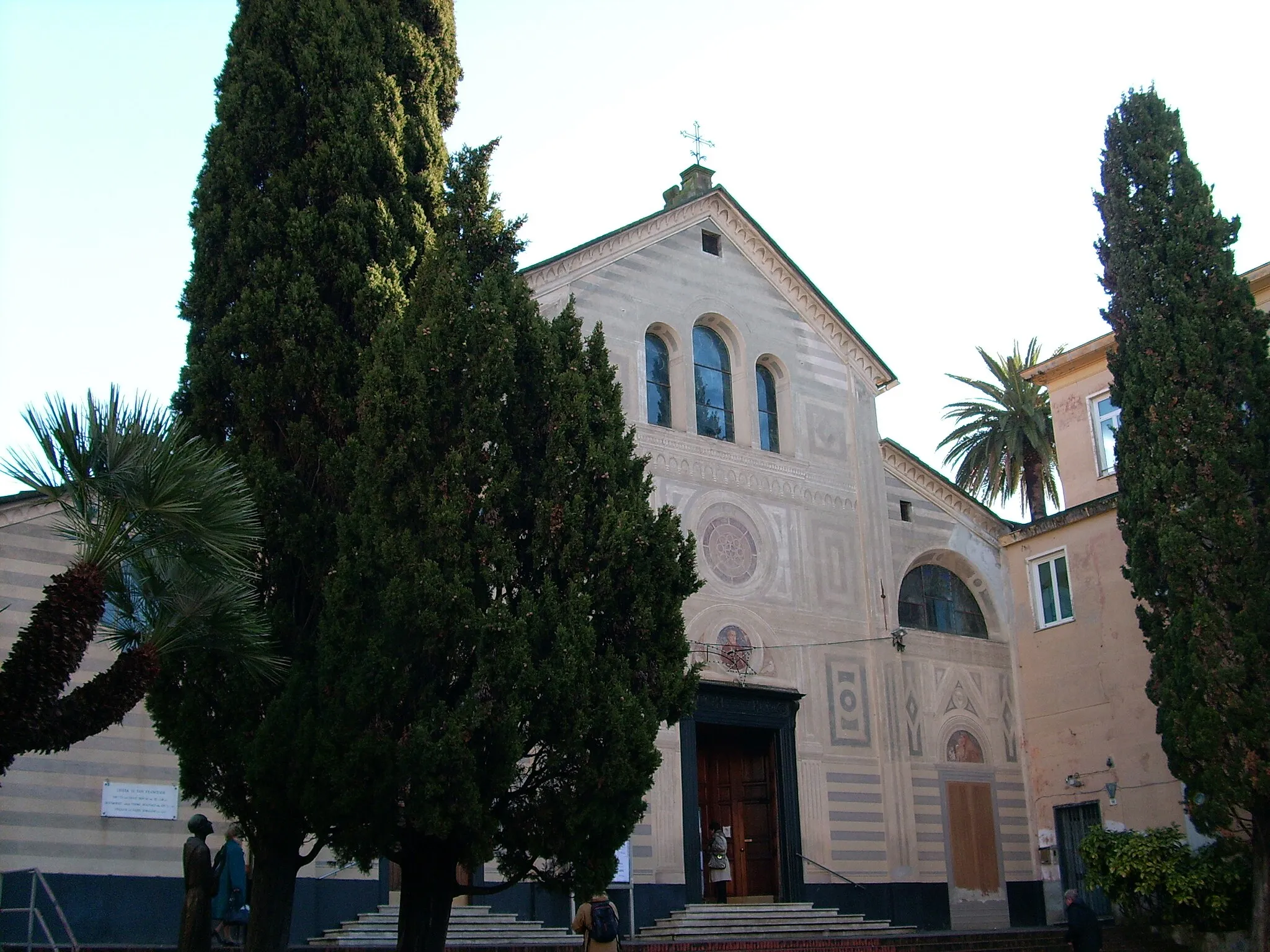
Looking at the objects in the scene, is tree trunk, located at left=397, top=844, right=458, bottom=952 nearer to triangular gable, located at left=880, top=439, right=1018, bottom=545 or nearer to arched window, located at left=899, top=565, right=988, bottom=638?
arched window, located at left=899, top=565, right=988, bottom=638

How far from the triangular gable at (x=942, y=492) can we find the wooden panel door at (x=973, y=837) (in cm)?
503

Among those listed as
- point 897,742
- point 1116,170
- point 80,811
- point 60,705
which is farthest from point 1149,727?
point 60,705

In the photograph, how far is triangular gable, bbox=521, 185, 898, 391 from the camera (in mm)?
23109

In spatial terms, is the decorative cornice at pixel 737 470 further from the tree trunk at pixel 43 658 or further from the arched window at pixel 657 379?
the tree trunk at pixel 43 658

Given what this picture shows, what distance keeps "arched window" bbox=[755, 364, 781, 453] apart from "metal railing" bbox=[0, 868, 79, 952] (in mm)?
13725

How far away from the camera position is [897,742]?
928 inches

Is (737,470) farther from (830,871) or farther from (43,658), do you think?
(43,658)

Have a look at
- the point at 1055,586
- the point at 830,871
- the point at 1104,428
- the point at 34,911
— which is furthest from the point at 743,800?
the point at 34,911

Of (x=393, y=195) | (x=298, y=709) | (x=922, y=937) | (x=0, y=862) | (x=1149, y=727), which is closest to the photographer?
(x=298, y=709)

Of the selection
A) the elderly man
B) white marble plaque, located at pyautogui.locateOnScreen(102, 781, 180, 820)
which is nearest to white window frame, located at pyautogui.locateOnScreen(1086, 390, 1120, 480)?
the elderly man

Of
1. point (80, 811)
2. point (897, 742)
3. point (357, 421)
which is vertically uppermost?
point (357, 421)

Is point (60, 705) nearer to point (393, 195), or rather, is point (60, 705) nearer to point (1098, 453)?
point (393, 195)

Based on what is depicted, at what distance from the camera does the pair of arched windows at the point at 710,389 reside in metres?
23.3

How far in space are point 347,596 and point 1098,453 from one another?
1773cm
